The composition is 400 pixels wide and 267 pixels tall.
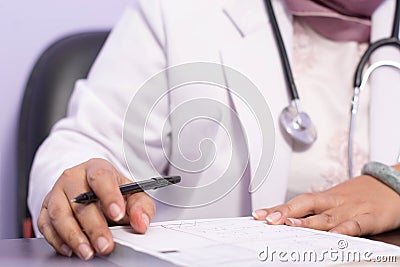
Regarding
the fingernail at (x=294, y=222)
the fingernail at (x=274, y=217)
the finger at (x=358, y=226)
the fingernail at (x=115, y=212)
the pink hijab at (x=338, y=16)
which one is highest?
the pink hijab at (x=338, y=16)

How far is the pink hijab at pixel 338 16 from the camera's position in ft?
2.96

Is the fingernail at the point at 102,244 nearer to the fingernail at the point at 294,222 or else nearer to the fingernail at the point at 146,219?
the fingernail at the point at 146,219

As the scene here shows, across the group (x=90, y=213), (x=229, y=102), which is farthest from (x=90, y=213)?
(x=229, y=102)

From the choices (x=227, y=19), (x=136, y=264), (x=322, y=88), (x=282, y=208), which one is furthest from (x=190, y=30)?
(x=136, y=264)

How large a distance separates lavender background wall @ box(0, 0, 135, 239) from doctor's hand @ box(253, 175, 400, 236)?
0.70m

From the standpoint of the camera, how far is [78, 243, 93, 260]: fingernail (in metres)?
0.50

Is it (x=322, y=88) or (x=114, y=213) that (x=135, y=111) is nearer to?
(x=322, y=88)

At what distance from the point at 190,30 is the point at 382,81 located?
0.29 m

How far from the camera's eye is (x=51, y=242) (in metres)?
0.55

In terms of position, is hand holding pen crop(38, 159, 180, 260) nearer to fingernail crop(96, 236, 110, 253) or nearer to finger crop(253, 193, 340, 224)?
fingernail crop(96, 236, 110, 253)

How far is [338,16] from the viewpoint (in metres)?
0.90

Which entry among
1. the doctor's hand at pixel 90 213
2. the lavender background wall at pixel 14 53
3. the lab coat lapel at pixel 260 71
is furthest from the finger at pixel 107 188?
the lavender background wall at pixel 14 53

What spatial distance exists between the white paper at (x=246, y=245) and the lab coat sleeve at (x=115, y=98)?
284mm

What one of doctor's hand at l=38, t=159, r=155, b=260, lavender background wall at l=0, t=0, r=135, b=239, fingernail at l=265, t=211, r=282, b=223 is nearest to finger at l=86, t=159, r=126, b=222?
doctor's hand at l=38, t=159, r=155, b=260
